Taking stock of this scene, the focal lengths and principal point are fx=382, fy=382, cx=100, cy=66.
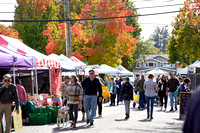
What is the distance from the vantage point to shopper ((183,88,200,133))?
8.03 ft

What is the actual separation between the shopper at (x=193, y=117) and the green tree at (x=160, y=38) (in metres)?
188

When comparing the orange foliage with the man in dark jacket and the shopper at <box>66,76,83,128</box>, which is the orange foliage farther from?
the shopper at <box>66,76,83,128</box>

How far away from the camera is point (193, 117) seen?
2.48m

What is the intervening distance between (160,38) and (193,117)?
191 m

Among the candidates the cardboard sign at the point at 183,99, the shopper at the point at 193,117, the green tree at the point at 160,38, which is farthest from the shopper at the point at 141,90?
the green tree at the point at 160,38

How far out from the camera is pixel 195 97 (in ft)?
8.20

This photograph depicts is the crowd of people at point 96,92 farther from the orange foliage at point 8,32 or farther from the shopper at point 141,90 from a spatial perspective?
the orange foliage at point 8,32

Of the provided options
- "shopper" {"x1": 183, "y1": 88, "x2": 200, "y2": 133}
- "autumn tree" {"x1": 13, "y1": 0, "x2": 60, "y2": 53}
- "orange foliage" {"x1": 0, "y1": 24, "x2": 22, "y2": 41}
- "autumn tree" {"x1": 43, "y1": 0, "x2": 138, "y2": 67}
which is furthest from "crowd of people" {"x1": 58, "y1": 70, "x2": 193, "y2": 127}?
"autumn tree" {"x1": 13, "y1": 0, "x2": 60, "y2": 53}

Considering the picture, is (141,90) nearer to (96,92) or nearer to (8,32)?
(96,92)

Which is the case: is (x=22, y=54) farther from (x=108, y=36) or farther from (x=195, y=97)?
(x=108, y=36)

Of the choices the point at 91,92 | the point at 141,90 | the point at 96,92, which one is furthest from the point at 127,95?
the point at 141,90

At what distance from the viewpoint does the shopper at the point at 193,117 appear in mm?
2447

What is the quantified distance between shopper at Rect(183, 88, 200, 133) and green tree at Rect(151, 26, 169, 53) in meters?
188

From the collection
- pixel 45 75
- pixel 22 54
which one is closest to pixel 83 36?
pixel 45 75
